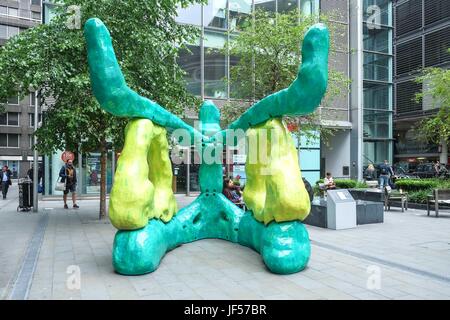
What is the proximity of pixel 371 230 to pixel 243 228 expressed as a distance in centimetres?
435

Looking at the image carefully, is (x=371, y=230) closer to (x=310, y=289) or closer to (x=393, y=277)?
(x=393, y=277)

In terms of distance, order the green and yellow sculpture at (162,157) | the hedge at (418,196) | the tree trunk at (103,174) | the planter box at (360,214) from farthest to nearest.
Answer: the hedge at (418,196) < the tree trunk at (103,174) < the planter box at (360,214) < the green and yellow sculpture at (162,157)

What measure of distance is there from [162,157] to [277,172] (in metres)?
2.31

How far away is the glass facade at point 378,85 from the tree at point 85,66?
1866 cm

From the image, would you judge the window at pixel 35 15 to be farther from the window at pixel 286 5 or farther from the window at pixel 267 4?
the window at pixel 286 5

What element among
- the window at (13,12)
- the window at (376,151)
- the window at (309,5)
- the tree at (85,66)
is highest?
the window at (13,12)

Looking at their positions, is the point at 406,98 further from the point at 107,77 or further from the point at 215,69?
the point at 107,77

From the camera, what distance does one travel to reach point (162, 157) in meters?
7.47

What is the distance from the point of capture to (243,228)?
309 inches

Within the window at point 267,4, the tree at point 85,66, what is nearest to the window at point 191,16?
the window at point 267,4

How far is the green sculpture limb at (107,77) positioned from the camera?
5742 mm

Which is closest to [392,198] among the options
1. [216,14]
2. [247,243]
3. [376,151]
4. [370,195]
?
[370,195]

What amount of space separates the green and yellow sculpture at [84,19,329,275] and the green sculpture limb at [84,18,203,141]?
0.04 ft
